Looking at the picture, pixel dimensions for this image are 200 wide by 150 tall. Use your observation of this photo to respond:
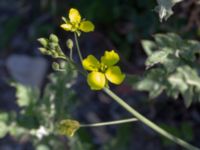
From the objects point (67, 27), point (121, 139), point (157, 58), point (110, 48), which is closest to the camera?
point (67, 27)

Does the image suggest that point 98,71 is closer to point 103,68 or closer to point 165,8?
point 103,68

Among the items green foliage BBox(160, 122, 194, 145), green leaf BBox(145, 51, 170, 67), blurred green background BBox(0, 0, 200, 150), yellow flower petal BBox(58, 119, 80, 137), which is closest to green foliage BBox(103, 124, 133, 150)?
blurred green background BBox(0, 0, 200, 150)

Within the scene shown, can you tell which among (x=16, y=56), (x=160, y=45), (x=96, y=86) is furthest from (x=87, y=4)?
(x=96, y=86)

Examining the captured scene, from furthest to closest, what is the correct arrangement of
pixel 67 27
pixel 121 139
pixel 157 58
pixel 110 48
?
pixel 110 48, pixel 121 139, pixel 157 58, pixel 67 27

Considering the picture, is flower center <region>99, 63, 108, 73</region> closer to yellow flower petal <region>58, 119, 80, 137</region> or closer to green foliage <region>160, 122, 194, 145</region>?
yellow flower petal <region>58, 119, 80, 137</region>

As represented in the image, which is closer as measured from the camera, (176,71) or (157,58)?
(157,58)

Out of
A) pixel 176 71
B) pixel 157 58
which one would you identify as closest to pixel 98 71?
pixel 157 58

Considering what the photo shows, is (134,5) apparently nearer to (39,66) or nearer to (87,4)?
(87,4)
